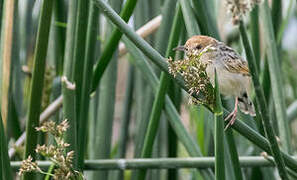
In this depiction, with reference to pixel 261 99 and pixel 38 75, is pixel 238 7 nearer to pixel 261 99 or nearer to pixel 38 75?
pixel 261 99

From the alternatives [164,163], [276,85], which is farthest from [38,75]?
[276,85]

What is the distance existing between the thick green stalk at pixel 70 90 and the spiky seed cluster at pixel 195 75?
1.59ft

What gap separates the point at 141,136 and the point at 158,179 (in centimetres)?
29

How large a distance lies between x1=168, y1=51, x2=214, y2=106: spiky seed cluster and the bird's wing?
1005mm

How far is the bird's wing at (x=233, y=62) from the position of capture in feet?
6.66

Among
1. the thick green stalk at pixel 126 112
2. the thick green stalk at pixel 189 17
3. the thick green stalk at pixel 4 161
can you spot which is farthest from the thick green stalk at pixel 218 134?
the thick green stalk at pixel 126 112

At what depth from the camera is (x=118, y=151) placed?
2254mm

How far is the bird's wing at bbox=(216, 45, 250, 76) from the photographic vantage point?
203cm

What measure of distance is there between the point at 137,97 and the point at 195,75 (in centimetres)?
121

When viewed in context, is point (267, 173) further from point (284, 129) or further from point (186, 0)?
point (186, 0)

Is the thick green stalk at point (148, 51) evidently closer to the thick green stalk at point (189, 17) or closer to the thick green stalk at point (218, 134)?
the thick green stalk at point (218, 134)

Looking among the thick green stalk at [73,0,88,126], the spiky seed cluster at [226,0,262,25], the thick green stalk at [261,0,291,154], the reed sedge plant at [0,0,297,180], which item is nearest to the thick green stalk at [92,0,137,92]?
the reed sedge plant at [0,0,297,180]

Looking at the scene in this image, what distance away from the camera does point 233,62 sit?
204 cm

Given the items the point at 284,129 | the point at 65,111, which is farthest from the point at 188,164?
the point at 65,111
